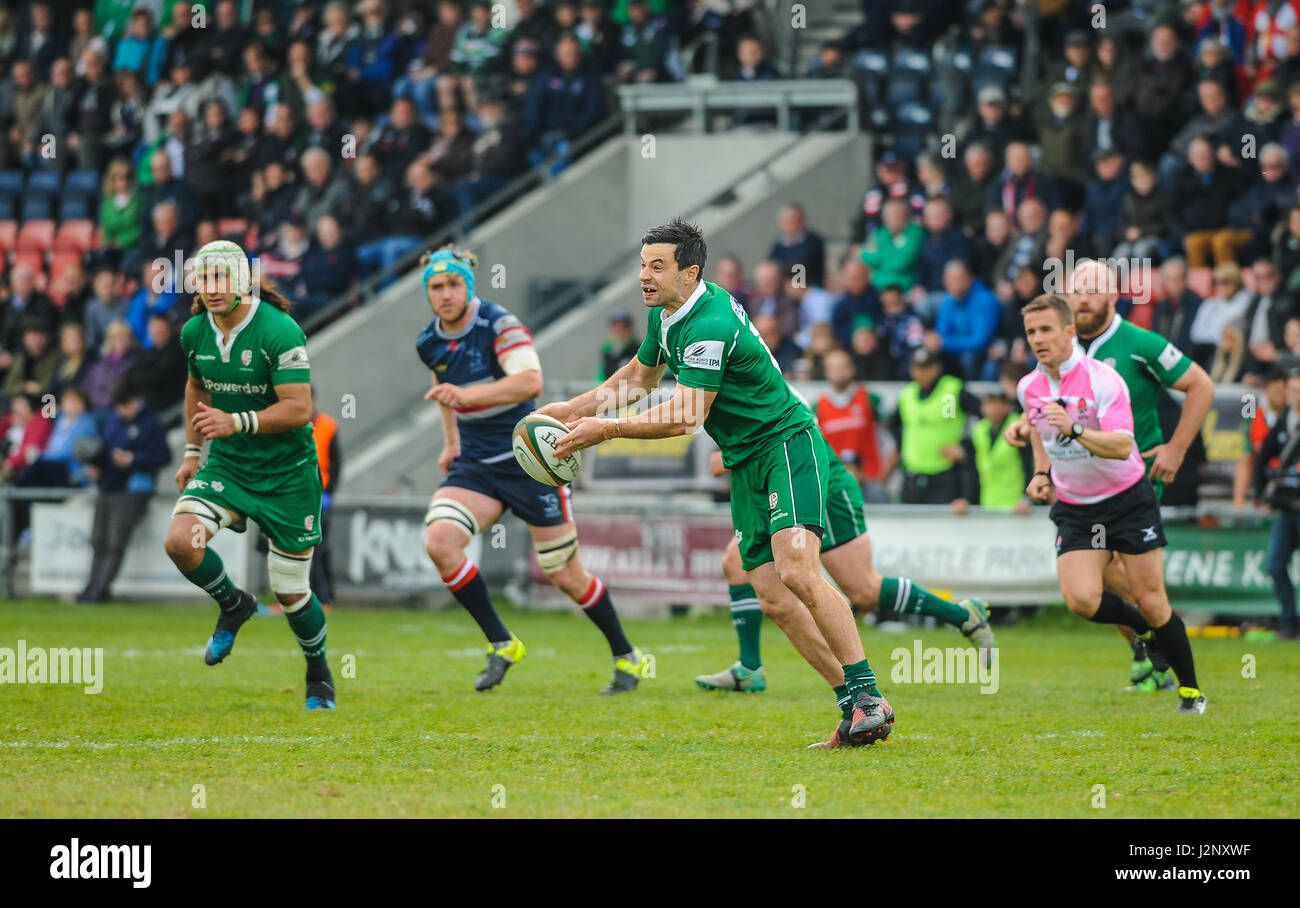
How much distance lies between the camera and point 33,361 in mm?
23078

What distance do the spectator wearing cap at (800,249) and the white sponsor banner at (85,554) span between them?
6.47 m

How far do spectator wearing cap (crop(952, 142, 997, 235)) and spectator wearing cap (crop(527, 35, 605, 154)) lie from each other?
561 cm

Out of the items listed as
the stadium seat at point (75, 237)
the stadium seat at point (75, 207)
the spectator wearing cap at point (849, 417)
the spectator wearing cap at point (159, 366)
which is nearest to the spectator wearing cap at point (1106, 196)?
the spectator wearing cap at point (849, 417)

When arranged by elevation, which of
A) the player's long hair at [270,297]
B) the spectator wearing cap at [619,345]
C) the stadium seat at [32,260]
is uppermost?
the stadium seat at [32,260]

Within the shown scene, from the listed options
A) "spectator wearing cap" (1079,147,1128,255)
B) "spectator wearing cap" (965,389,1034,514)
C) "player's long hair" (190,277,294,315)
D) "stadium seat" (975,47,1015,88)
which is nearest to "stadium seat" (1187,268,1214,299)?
"spectator wearing cap" (1079,147,1128,255)

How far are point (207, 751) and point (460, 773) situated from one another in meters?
1.30

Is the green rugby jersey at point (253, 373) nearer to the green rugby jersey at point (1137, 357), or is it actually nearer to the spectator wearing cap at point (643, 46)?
the green rugby jersey at point (1137, 357)

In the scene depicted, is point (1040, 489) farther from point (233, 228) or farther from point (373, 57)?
point (373, 57)

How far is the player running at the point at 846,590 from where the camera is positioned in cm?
1002

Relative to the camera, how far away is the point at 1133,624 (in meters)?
10.1

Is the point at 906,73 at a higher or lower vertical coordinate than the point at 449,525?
higher
